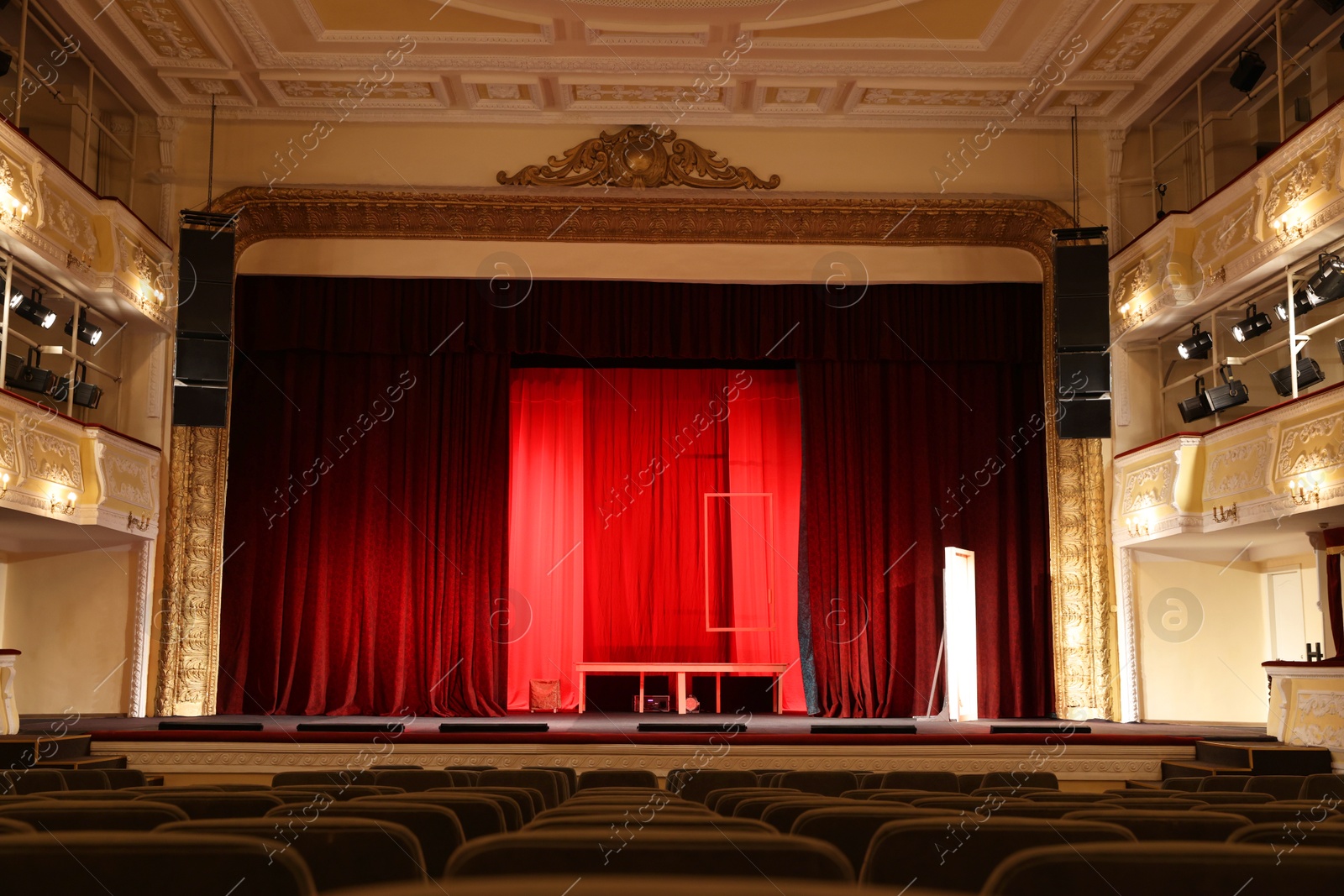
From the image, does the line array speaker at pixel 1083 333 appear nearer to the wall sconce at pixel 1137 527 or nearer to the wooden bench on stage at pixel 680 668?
the wall sconce at pixel 1137 527

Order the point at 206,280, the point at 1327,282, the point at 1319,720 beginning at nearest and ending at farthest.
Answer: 1. the point at 1319,720
2. the point at 1327,282
3. the point at 206,280

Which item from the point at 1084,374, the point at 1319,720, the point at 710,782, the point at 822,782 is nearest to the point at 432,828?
the point at 710,782

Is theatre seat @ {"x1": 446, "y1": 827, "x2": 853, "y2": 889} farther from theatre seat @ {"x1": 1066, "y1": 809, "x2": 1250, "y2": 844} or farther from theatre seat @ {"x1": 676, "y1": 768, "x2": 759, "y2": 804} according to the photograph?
theatre seat @ {"x1": 676, "y1": 768, "x2": 759, "y2": 804}

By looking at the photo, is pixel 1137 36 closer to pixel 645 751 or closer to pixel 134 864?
pixel 645 751

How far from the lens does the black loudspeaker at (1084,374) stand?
11.4 meters

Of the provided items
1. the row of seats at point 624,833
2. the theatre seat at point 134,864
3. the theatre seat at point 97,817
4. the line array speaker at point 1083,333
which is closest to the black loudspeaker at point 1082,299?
the line array speaker at point 1083,333

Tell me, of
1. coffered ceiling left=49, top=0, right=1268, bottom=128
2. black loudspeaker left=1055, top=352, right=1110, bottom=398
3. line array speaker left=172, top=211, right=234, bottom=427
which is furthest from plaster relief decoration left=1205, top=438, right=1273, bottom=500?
line array speaker left=172, top=211, right=234, bottom=427

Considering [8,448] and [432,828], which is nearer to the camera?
[432,828]

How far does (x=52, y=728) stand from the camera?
30.2 feet

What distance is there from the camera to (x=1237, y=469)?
9961 mm

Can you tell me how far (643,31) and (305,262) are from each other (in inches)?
176

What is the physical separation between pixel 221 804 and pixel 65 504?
8.46 m

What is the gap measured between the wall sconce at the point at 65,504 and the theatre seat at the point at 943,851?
9.51m

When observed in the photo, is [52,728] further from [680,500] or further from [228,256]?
[680,500]
